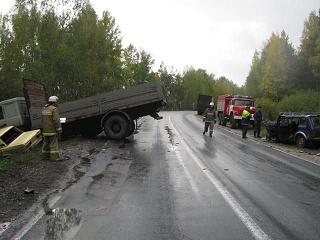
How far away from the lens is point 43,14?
3153 cm

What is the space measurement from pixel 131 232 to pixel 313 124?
15456 millimetres

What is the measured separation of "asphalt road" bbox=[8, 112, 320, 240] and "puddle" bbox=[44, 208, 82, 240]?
13mm

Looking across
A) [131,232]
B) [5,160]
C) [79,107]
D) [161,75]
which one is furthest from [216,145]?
[161,75]

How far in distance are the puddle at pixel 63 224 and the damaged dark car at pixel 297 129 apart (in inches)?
575

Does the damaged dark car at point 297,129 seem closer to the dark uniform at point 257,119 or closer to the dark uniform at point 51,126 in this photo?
the dark uniform at point 257,119

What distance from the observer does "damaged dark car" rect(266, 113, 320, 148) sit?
66.3ft

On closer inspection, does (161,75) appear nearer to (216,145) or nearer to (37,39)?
(37,39)

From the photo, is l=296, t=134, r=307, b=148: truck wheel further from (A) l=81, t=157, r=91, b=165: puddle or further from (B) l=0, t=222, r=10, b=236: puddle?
(B) l=0, t=222, r=10, b=236: puddle

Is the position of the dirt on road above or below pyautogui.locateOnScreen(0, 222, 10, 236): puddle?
below

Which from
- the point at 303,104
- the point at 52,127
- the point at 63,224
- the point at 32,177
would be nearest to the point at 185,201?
the point at 63,224

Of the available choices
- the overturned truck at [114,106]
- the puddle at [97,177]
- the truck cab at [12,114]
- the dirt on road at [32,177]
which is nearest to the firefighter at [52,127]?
the dirt on road at [32,177]

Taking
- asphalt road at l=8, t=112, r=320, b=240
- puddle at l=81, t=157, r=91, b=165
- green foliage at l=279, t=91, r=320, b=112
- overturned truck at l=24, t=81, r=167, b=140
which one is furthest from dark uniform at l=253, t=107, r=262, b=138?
puddle at l=81, t=157, r=91, b=165

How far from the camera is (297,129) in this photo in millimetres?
21688

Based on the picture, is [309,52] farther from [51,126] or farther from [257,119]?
[51,126]
